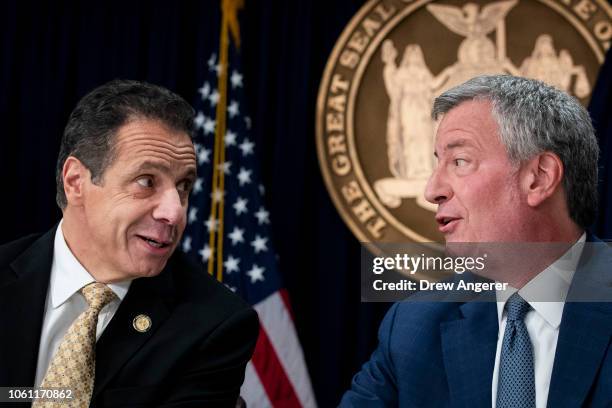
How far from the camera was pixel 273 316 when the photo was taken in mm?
4469

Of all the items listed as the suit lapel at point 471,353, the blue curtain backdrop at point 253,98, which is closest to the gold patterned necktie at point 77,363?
the suit lapel at point 471,353

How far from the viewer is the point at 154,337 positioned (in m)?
2.38

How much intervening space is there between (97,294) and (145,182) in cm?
32

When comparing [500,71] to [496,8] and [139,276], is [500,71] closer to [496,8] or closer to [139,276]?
[496,8]

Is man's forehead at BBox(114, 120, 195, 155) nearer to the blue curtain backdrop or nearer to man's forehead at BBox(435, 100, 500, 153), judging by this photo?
man's forehead at BBox(435, 100, 500, 153)

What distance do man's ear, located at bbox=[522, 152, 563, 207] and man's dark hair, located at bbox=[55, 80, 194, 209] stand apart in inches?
35.9

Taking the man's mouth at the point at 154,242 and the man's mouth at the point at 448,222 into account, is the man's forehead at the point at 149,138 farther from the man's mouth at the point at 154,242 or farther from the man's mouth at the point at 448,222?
the man's mouth at the point at 448,222

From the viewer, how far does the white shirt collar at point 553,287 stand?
2164 mm

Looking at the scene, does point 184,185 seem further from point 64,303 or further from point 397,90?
point 397,90

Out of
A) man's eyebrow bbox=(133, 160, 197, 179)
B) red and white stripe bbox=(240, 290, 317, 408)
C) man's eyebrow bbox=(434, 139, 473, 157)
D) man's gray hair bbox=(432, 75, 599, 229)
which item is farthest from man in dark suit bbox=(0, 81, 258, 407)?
red and white stripe bbox=(240, 290, 317, 408)

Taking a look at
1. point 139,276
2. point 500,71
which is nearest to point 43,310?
point 139,276

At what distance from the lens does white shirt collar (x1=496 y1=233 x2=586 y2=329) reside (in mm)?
2164

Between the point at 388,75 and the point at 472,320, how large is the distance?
2672mm

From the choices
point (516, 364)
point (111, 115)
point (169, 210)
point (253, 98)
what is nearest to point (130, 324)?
point (169, 210)
